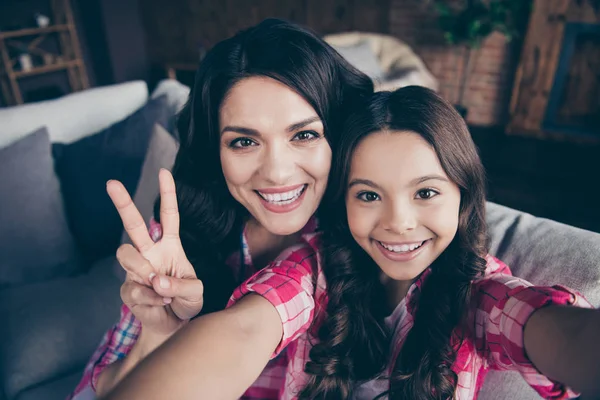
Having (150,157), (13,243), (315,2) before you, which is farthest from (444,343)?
(315,2)

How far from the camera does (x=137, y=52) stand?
17.6 ft

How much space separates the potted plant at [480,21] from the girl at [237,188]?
9.96 feet

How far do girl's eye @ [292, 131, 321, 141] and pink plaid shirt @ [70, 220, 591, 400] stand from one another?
23 cm

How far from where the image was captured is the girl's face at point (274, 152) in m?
0.94

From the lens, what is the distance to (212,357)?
0.63 meters

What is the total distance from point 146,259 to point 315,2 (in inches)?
189

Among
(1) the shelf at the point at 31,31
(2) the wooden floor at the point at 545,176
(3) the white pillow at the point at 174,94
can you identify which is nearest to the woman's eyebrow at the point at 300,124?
(3) the white pillow at the point at 174,94

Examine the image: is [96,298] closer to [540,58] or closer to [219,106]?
[219,106]

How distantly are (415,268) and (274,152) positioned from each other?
0.39 meters

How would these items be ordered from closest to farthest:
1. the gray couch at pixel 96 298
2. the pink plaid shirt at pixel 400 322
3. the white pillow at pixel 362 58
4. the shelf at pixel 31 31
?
the pink plaid shirt at pixel 400 322
the gray couch at pixel 96 298
the white pillow at pixel 362 58
the shelf at pixel 31 31

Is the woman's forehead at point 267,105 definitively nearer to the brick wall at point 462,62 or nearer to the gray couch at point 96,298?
the gray couch at point 96,298

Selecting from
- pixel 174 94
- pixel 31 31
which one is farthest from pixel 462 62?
pixel 31 31

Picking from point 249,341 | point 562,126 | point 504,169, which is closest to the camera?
point 249,341

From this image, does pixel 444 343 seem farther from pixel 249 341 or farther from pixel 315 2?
pixel 315 2
